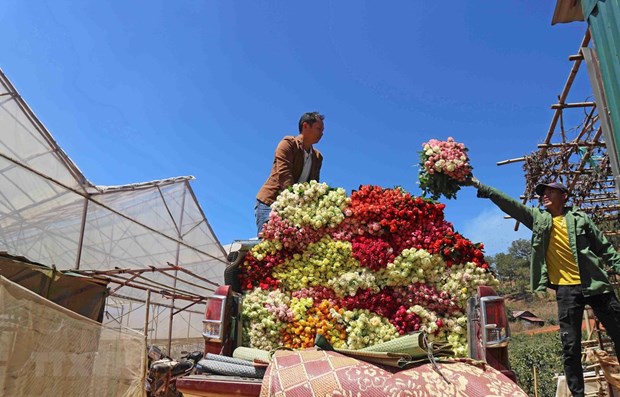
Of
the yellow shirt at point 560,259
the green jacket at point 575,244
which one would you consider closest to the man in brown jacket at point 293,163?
the green jacket at point 575,244

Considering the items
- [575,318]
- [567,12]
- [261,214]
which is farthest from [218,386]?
[567,12]

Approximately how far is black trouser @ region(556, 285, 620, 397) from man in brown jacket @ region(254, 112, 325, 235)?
2882 mm

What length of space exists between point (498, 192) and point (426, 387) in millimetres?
2429

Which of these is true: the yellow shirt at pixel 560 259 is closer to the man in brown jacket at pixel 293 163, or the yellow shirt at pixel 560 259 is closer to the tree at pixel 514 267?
the man in brown jacket at pixel 293 163

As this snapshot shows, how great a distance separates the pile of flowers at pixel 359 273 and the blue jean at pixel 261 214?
1.42 feet

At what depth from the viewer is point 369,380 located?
249 centimetres

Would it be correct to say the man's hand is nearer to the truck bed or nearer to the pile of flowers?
the pile of flowers

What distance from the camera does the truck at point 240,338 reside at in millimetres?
2783

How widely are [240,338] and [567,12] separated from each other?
18.3ft

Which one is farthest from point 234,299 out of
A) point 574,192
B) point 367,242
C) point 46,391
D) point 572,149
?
point 574,192

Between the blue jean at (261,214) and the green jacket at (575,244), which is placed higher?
the blue jean at (261,214)

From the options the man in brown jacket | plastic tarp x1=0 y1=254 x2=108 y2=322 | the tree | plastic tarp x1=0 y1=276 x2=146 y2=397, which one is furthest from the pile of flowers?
the tree

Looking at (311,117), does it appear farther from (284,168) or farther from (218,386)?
(218,386)

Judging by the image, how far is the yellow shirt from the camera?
393 cm
